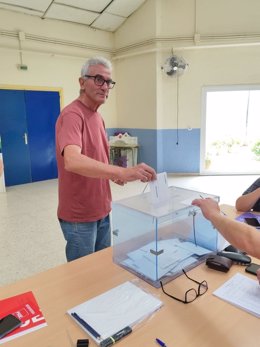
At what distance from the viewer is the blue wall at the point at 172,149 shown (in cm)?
594

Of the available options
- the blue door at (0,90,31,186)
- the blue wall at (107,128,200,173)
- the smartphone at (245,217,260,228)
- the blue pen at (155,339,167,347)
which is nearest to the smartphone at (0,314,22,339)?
the blue pen at (155,339,167,347)

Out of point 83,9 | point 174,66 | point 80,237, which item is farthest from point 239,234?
point 83,9

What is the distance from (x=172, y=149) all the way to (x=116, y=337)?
5369 millimetres

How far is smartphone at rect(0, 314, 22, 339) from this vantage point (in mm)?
894

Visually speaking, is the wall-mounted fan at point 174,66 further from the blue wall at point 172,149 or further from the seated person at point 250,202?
the seated person at point 250,202

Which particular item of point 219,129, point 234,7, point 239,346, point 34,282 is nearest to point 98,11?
point 234,7

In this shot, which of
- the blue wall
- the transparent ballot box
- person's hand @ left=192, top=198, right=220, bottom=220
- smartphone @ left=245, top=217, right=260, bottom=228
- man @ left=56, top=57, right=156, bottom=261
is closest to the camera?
person's hand @ left=192, top=198, right=220, bottom=220

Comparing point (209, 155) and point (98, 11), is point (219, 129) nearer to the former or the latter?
point (209, 155)

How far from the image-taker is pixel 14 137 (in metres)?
5.36

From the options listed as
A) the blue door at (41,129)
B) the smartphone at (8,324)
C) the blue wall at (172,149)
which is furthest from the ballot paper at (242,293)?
the blue door at (41,129)

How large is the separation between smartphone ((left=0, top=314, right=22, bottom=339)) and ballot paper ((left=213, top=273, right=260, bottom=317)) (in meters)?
0.71

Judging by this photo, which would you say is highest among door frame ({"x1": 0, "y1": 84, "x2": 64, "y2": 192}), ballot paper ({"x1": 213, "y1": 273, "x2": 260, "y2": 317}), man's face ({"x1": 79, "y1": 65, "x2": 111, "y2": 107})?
door frame ({"x1": 0, "y1": 84, "x2": 64, "y2": 192})

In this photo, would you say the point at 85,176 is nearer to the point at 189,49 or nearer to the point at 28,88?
the point at 28,88

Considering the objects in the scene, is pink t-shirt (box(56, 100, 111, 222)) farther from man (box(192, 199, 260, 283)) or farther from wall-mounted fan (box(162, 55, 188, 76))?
wall-mounted fan (box(162, 55, 188, 76))
